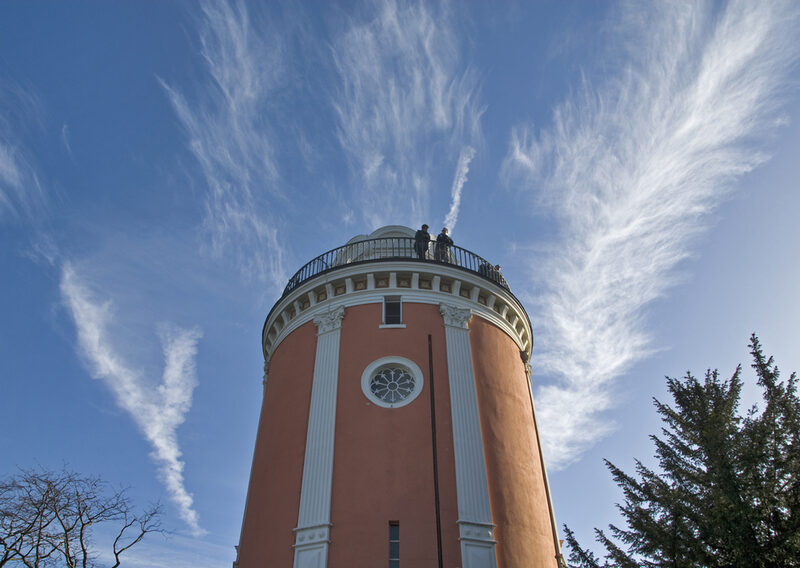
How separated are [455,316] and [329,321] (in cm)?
409

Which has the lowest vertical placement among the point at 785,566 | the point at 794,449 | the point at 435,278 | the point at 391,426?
the point at 785,566

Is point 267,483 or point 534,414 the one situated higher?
point 534,414

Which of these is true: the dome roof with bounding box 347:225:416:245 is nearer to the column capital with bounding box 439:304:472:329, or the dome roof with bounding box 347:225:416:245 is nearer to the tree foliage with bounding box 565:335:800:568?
the column capital with bounding box 439:304:472:329

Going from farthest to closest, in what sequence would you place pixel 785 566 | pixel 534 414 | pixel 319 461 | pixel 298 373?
1. pixel 534 414
2. pixel 298 373
3. pixel 319 461
4. pixel 785 566

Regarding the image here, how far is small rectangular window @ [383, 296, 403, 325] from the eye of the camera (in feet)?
60.0

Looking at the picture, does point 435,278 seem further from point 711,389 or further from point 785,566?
point 785,566

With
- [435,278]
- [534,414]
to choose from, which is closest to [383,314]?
[435,278]

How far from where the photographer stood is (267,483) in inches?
647

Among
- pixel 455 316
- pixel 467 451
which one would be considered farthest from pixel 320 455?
pixel 455 316

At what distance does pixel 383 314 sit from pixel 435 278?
2.11m

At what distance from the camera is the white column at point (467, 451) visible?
14133 millimetres

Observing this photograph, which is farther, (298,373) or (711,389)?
(298,373)

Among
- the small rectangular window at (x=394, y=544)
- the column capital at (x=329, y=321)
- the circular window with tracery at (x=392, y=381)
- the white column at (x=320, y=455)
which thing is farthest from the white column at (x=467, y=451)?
the white column at (x=320, y=455)

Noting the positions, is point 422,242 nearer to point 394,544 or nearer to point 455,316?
point 455,316
